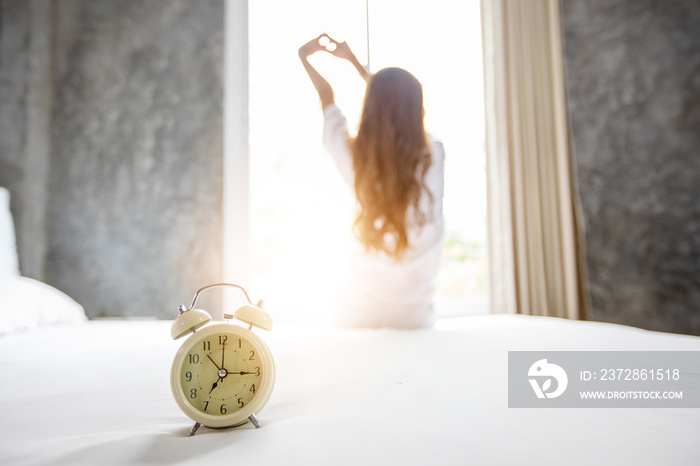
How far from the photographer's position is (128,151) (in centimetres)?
237

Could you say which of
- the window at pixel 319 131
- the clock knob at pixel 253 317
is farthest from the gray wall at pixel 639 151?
the clock knob at pixel 253 317

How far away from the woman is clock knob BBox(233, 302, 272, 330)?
926mm

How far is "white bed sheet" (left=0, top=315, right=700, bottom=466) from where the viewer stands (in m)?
0.43

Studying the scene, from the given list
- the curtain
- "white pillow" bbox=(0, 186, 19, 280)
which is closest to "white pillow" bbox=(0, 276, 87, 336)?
"white pillow" bbox=(0, 186, 19, 280)

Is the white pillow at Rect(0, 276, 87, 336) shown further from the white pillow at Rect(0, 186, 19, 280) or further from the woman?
the woman

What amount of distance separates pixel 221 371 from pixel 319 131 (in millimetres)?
2241

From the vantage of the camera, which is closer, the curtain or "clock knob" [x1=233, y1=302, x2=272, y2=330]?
"clock knob" [x1=233, y1=302, x2=272, y2=330]

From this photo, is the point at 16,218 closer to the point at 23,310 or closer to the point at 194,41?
the point at 23,310

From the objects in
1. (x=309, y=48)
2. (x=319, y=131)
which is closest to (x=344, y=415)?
(x=309, y=48)

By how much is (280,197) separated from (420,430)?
221 cm

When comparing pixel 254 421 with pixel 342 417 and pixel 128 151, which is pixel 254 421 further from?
pixel 128 151

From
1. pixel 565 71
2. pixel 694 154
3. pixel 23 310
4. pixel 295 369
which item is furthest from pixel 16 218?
pixel 694 154

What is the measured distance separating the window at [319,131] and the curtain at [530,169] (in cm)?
12

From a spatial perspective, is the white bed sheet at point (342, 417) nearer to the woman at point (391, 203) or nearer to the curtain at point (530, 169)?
the woman at point (391, 203)
